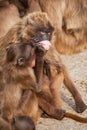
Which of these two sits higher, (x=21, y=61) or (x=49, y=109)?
(x=21, y=61)

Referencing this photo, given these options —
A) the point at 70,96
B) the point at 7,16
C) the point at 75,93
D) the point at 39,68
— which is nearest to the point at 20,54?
the point at 39,68

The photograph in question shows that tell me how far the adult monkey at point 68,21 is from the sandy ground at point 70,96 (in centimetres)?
36

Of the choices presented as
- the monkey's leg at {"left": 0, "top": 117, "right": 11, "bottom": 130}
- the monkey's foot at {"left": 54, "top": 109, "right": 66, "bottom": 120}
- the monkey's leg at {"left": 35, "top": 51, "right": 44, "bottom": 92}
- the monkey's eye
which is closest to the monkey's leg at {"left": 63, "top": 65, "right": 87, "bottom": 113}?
the monkey's foot at {"left": 54, "top": 109, "right": 66, "bottom": 120}

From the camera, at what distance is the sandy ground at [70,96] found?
5515 millimetres

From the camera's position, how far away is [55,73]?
5539 mm

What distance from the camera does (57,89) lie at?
5.54 meters

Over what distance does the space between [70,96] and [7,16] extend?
3.05 ft

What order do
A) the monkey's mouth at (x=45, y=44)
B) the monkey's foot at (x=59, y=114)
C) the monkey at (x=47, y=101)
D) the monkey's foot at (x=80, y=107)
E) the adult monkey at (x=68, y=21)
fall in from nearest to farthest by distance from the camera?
the monkey's mouth at (x=45, y=44)
the monkey at (x=47, y=101)
the monkey's foot at (x=59, y=114)
the adult monkey at (x=68, y=21)
the monkey's foot at (x=80, y=107)

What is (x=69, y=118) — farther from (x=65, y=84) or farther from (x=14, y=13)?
(x=14, y=13)

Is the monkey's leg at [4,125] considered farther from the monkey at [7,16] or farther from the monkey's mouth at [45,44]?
the monkey at [7,16]

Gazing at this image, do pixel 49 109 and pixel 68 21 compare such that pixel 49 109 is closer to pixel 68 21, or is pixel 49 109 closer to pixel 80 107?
pixel 80 107

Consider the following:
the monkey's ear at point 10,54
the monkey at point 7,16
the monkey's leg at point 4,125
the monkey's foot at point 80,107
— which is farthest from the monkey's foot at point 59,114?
the monkey at point 7,16

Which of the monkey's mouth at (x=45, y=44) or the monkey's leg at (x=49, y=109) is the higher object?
the monkey's mouth at (x=45, y=44)

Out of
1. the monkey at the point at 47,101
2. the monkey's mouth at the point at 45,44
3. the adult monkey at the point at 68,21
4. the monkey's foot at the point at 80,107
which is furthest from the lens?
the monkey's foot at the point at 80,107
